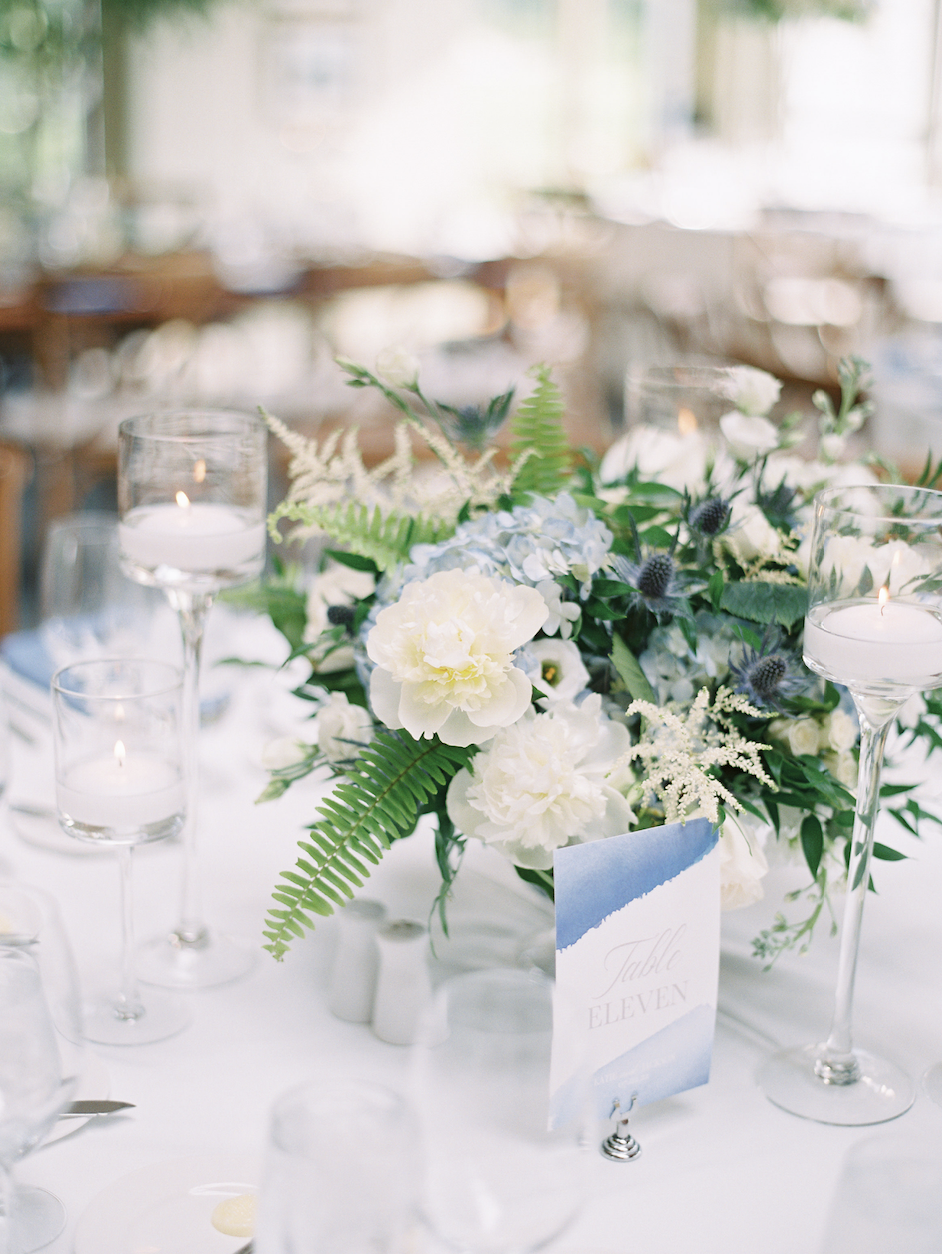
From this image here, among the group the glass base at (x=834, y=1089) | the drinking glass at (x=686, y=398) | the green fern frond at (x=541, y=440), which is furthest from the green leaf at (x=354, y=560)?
the glass base at (x=834, y=1089)

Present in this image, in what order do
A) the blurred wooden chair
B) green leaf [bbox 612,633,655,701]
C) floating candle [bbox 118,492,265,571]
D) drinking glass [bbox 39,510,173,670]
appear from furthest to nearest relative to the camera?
1. the blurred wooden chair
2. drinking glass [bbox 39,510,173,670]
3. floating candle [bbox 118,492,265,571]
4. green leaf [bbox 612,633,655,701]

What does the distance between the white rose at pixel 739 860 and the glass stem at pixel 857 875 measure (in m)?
0.06

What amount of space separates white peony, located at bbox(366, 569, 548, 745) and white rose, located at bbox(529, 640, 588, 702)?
2.0 inches

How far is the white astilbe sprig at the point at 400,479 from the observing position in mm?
898

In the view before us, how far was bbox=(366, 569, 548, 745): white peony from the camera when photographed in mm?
720

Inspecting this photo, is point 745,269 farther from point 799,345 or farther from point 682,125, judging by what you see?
point 682,125

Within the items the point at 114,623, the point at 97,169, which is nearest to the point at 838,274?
the point at 97,169

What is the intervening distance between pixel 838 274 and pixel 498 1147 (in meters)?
5.67

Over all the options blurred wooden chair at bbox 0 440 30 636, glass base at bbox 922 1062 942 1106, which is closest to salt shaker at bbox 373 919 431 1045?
glass base at bbox 922 1062 942 1106

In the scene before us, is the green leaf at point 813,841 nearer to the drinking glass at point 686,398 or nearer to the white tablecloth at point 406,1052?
the white tablecloth at point 406,1052

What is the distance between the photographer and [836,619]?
739 mm

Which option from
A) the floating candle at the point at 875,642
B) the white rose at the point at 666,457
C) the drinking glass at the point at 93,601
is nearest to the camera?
the floating candle at the point at 875,642

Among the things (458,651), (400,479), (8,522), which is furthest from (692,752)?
(8,522)

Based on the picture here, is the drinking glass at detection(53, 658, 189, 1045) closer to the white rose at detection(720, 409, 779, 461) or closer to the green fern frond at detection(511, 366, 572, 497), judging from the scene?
the green fern frond at detection(511, 366, 572, 497)
